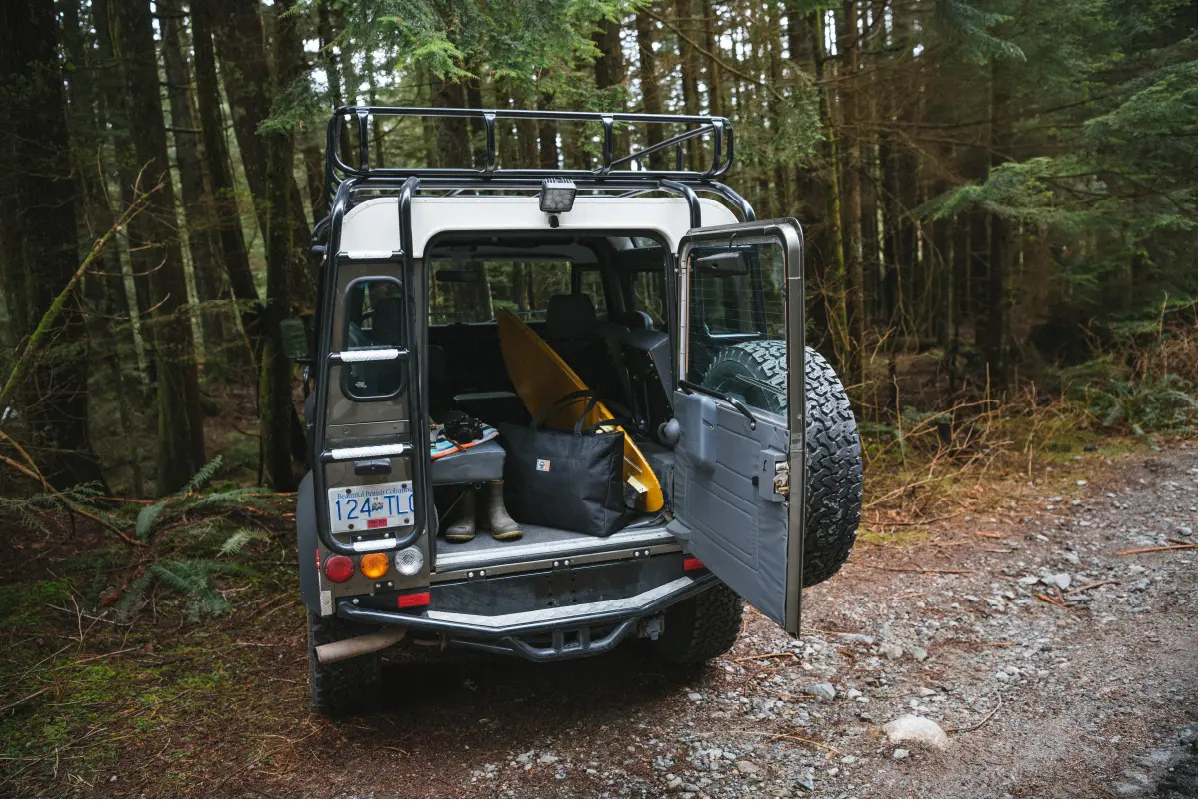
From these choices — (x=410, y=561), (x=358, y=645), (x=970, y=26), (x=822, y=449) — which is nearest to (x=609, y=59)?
(x=970, y=26)

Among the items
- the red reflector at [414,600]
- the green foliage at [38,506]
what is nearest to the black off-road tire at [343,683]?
the red reflector at [414,600]

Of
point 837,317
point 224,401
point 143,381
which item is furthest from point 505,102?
point 224,401

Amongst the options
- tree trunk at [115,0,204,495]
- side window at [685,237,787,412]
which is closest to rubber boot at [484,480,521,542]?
side window at [685,237,787,412]

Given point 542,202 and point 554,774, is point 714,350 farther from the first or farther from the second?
point 554,774

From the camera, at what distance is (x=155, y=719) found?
166 inches

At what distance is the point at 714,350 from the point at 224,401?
1516 cm

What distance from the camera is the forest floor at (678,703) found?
12.0 ft

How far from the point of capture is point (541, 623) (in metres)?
3.76

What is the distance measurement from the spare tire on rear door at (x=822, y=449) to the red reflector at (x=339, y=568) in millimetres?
1835

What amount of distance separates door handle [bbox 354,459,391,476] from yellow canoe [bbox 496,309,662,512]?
142cm

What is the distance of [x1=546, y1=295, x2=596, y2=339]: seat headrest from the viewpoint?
5.32 m

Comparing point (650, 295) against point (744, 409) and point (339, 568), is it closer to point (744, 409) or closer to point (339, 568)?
point (744, 409)

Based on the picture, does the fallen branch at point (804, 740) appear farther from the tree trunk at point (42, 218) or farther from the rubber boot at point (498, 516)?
the tree trunk at point (42, 218)

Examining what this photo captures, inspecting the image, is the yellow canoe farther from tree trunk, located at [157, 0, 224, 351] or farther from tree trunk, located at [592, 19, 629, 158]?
tree trunk, located at [157, 0, 224, 351]
